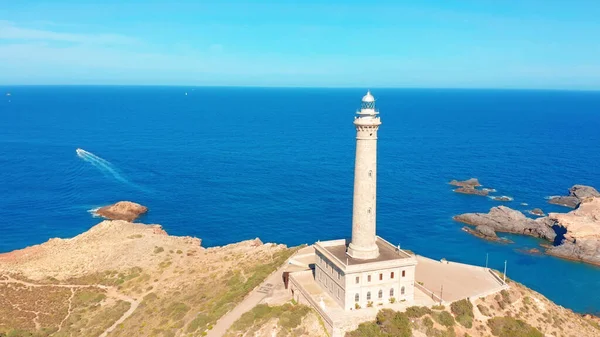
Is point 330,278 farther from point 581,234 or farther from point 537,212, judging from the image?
point 537,212

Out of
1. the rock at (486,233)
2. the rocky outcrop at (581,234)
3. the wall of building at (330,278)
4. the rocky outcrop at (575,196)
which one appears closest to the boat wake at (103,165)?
the rock at (486,233)

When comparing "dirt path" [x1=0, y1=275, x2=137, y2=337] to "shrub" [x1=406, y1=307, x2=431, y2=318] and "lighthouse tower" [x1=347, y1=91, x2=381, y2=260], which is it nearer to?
"lighthouse tower" [x1=347, y1=91, x2=381, y2=260]

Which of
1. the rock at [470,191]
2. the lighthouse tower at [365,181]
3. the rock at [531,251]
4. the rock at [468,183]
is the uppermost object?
the lighthouse tower at [365,181]

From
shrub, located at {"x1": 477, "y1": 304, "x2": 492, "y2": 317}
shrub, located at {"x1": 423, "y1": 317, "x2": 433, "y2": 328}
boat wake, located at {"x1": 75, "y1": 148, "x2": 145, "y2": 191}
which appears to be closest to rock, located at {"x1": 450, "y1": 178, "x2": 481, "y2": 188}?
shrub, located at {"x1": 477, "y1": 304, "x2": 492, "y2": 317}

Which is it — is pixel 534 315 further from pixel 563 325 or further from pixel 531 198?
pixel 531 198

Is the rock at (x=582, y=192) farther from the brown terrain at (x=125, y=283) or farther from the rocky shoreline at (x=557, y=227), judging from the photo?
the brown terrain at (x=125, y=283)

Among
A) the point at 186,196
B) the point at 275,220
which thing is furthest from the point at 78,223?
the point at 275,220

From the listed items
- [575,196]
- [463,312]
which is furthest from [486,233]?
[463,312]
